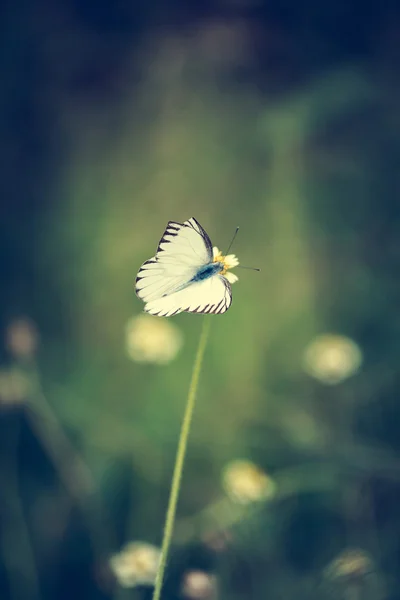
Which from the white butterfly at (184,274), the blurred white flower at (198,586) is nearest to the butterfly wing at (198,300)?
the white butterfly at (184,274)

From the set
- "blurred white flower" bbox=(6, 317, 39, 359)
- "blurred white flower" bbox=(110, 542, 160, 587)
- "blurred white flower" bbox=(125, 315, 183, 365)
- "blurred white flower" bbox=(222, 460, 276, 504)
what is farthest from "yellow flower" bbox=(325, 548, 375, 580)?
"blurred white flower" bbox=(6, 317, 39, 359)

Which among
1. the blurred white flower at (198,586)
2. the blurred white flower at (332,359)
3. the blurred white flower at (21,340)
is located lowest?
the blurred white flower at (198,586)

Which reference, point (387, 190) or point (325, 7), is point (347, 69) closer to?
point (325, 7)

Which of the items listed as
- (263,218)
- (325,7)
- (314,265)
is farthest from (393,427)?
(325,7)

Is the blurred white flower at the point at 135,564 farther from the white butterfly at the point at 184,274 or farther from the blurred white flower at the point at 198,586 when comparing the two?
the white butterfly at the point at 184,274

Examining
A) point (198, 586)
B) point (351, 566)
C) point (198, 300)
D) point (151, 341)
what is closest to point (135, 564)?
point (198, 586)
